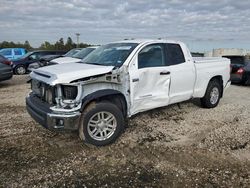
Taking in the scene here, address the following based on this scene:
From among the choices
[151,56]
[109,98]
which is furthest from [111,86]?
[151,56]

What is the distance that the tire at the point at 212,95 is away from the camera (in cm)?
706

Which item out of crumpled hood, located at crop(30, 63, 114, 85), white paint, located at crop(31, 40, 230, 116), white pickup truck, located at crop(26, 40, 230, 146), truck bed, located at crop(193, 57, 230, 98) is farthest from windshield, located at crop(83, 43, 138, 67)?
truck bed, located at crop(193, 57, 230, 98)

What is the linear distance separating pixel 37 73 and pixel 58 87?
89cm

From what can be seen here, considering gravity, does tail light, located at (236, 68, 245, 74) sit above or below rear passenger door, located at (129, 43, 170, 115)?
below

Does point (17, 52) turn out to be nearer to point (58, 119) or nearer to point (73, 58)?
point (73, 58)

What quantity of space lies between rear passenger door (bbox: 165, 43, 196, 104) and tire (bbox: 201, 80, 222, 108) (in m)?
0.91

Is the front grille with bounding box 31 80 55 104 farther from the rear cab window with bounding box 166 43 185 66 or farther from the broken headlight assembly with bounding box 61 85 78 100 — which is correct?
the rear cab window with bounding box 166 43 185 66

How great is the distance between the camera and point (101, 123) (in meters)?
4.54

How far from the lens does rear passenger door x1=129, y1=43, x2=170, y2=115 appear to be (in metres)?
4.98

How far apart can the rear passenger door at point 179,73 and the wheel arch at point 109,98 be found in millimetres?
1328

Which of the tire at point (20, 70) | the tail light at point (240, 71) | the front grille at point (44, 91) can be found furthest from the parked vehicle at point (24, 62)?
the front grille at point (44, 91)

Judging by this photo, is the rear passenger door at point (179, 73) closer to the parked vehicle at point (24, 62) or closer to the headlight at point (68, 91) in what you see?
the headlight at point (68, 91)

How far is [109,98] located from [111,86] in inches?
8.8

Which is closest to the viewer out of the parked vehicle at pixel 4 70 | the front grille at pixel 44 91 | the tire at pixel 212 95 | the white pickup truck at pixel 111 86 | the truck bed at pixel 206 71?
the white pickup truck at pixel 111 86
